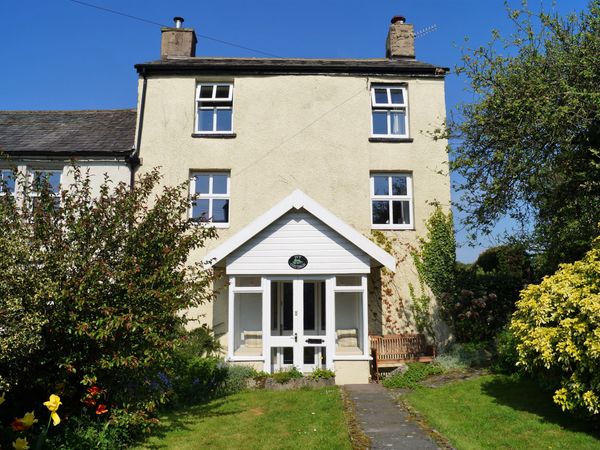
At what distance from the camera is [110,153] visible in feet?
49.7

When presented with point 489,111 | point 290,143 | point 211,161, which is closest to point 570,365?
point 489,111

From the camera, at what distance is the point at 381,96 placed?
16.7m

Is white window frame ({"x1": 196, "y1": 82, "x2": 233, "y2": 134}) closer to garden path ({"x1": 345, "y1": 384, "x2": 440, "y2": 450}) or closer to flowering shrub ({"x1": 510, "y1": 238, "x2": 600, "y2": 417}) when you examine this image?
garden path ({"x1": 345, "y1": 384, "x2": 440, "y2": 450})

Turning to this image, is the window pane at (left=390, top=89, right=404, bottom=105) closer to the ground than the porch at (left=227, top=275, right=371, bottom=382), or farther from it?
farther from it

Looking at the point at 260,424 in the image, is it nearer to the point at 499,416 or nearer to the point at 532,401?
the point at 499,416

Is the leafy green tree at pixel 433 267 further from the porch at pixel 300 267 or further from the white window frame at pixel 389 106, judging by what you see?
the white window frame at pixel 389 106

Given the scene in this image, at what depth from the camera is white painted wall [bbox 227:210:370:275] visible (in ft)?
42.3

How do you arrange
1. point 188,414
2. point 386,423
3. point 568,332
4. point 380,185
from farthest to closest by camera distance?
point 380,185
point 188,414
point 386,423
point 568,332

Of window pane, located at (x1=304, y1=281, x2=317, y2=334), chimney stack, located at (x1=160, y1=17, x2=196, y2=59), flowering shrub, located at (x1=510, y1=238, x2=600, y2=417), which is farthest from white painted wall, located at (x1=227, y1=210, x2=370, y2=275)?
chimney stack, located at (x1=160, y1=17, x2=196, y2=59)

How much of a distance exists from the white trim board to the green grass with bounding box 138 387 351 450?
3708 mm

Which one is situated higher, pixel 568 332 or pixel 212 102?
pixel 212 102

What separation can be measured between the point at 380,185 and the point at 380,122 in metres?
2.22

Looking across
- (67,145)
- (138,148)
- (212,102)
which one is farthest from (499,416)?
(67,145)

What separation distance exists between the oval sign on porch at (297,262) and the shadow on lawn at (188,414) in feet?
12.5
